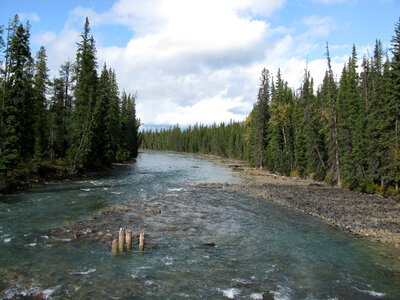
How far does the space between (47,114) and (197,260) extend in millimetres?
39931

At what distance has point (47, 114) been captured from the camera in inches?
A: 1658

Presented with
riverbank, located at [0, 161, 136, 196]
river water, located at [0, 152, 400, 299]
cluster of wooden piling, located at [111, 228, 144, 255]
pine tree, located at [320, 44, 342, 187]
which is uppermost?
pine tree, located at [320, 44, 342, 187]

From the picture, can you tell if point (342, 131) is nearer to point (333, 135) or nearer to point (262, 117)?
point (333, 135)

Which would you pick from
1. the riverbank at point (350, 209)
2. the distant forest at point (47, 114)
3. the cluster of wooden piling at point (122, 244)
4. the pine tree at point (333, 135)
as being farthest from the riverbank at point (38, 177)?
the pine tree at point (333, 135)

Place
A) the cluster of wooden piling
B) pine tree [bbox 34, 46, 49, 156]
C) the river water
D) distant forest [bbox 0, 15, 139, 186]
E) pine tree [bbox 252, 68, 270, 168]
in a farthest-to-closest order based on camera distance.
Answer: pine tree [bbox 252, 68, 270, 168]
pine tree [bbox 34, 46, 49, 156]
distant forest [bbox 0, 15, 139, 186]
the cluster of wooden piling
the river water

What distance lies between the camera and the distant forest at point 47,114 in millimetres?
27016

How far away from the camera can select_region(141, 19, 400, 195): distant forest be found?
31.5 m

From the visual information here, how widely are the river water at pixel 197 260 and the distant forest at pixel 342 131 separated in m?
18.2

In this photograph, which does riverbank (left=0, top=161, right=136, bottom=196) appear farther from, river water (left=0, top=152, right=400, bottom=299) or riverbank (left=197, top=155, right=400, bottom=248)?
riverbank (left=197, top=155, right=400, bottom=248)

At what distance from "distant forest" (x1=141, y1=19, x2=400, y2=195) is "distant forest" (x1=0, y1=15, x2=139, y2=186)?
122ft

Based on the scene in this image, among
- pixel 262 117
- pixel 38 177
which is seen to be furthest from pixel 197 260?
pixel 262 117

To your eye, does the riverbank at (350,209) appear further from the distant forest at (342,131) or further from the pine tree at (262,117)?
the pine tree at (262,117)

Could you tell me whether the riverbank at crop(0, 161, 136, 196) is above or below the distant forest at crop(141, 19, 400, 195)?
below

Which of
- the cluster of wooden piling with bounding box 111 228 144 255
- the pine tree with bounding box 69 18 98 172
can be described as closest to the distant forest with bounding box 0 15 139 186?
the pine tree with bounding box 69 18 98 172
